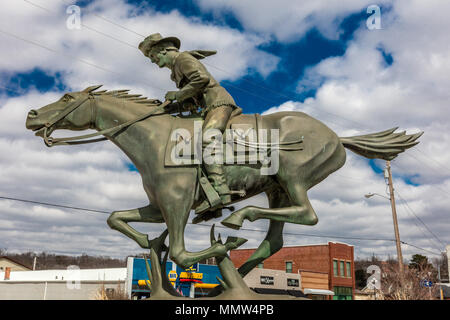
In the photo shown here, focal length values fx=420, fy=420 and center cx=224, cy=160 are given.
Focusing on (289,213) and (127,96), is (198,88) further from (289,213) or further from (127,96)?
(289,213)

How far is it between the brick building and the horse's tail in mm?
32555

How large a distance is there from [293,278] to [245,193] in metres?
32.1

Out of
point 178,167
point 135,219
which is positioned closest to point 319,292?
point 135,219

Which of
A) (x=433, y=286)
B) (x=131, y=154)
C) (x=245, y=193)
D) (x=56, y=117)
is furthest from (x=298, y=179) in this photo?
(x=433, y=286)

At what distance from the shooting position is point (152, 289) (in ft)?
15.7

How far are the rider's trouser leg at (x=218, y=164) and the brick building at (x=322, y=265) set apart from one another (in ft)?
109

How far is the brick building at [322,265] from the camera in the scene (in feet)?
125

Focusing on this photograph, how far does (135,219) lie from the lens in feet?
16.4

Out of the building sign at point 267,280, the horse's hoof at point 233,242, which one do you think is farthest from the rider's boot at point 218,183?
the building sign at point 267,280

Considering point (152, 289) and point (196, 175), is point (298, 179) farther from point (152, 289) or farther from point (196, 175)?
point (152, 289)

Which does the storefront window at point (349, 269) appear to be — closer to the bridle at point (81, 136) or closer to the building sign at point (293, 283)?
the building sign at point (293, 283)

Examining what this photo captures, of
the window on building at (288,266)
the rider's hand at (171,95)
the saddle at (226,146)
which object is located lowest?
the saddle at (226,146)

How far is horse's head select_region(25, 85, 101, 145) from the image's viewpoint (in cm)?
484

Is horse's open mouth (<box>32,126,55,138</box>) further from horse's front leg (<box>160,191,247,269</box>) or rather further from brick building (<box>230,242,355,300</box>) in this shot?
brick building (<box>230,242,355,300</box>)
